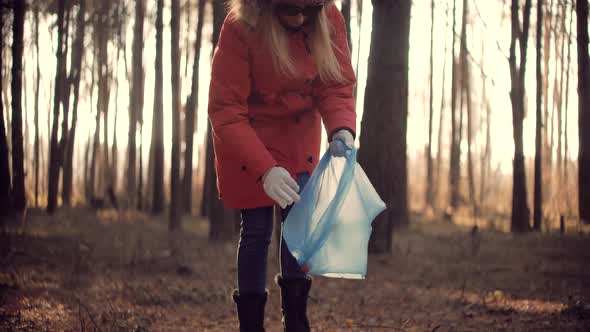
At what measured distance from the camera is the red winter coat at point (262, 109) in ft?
8.43

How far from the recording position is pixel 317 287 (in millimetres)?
5277

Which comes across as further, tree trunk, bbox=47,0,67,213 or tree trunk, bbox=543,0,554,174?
tree trunk, bbox=543,0,554,174

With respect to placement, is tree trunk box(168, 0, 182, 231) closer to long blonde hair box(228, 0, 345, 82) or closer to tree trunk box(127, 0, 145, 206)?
tree trunk box(127, 0, 145, 206)

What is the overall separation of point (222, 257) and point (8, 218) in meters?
3.28

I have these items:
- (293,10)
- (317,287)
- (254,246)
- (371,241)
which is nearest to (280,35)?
(293,10)

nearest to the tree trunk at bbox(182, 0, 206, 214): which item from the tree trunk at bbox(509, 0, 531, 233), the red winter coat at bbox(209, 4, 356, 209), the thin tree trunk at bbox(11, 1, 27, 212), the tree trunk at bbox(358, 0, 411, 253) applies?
the thin tree trunk at bbox(11, 1, 27, 212)

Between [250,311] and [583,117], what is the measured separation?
877 cm

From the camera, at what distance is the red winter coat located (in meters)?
2.57

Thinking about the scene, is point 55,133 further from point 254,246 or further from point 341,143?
point 341,143

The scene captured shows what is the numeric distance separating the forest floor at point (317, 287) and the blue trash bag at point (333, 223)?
3.51ft

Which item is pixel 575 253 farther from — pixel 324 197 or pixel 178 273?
pixel 324 197

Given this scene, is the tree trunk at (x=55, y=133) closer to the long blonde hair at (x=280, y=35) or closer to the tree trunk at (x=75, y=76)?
the tree trunk at (x=75, y=76)

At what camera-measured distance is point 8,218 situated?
27.7 ft

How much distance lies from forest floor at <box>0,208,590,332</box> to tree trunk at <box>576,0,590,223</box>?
1.98 m
